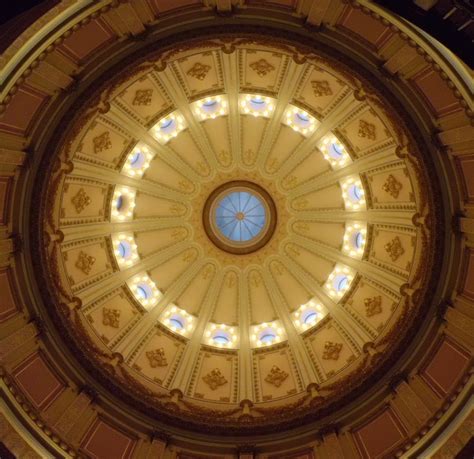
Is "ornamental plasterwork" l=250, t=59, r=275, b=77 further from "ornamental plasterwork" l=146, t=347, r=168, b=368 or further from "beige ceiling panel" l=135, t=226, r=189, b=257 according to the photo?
"ornamental plasterwork" l=146, t=347, r=168, b=368

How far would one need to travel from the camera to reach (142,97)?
18234 millimetres

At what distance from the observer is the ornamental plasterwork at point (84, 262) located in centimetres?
1862

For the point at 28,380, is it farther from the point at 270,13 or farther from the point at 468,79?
the point at 468,79

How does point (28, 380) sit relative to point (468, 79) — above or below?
below

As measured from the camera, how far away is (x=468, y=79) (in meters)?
12.2

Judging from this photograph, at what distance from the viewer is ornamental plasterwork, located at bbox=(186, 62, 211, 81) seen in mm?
17391

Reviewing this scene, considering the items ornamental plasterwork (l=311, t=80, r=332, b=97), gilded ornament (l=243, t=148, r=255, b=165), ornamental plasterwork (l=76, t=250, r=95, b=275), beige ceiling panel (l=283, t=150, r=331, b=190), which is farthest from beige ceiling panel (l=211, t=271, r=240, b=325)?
ornamental plasterwork (l=311, t=80, r=332, b=97)

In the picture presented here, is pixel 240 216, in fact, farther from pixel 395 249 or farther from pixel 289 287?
pixel 395 249

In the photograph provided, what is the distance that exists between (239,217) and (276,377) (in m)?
7.30

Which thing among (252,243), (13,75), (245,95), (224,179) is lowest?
(252,243)

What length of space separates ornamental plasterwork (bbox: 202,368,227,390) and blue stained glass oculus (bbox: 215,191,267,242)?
20.6 ft

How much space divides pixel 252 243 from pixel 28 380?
36.9 ft

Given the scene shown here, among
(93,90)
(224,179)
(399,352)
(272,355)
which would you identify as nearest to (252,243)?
(224,179)

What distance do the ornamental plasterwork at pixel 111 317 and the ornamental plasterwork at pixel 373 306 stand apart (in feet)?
30.3
